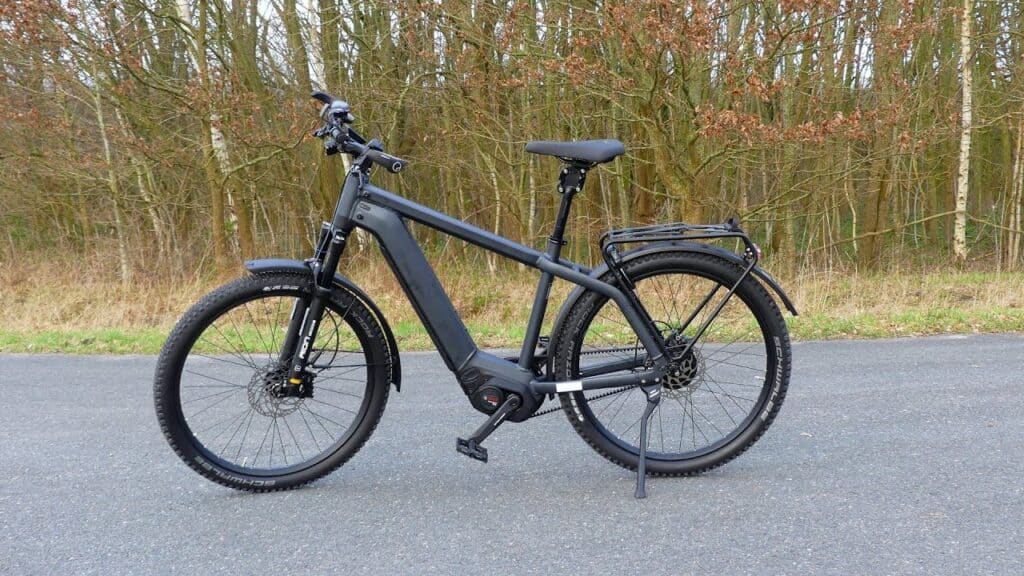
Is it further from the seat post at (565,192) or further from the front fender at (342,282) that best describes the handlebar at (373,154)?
the seat post at (565,192)

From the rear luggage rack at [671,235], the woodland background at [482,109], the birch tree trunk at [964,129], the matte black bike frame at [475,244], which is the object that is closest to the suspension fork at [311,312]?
the matte black bike frame at [475,244]

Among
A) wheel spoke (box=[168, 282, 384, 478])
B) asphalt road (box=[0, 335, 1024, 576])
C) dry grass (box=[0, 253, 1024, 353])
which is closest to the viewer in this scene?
asphalt road (box=[0, 335, 1024, 576])

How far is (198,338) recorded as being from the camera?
2.54m

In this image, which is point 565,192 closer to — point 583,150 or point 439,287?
point 583,150

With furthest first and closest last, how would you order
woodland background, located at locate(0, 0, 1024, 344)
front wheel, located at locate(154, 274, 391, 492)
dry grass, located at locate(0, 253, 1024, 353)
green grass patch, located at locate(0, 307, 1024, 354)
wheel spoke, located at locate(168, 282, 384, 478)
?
woodland background, located at locate(0, 0, 1024, 344), dry grass, located at locate(0, 253, 1024, 353), green grass patch, located at locate(0, 307, 1024, 354), wheel spoke, located at locate(168, 282, 384, 478), front wheel, located at locate(154, 274, 391, 492)

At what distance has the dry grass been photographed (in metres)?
5.49

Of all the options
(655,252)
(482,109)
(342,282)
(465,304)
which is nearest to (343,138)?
(342,282)

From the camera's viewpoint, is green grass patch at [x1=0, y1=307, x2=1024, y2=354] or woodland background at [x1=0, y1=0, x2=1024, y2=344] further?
woodland background at [x1=0, y1=0, x2=1024, y2=344]

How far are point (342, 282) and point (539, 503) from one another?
114cm

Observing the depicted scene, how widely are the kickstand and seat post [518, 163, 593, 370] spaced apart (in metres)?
0.48

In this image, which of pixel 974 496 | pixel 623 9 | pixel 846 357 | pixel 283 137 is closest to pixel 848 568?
pixel 974 496

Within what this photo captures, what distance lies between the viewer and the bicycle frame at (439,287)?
8.63 feet

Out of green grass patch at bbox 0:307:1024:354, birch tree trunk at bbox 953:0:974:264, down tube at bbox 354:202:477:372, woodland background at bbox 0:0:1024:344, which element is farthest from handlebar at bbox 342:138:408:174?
birch tree trunk at bbox 953:0:974:264

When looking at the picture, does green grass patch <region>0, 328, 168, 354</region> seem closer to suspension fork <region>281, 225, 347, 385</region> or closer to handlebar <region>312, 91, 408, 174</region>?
suspension fork <region>281, 225, 347, 385</region>
